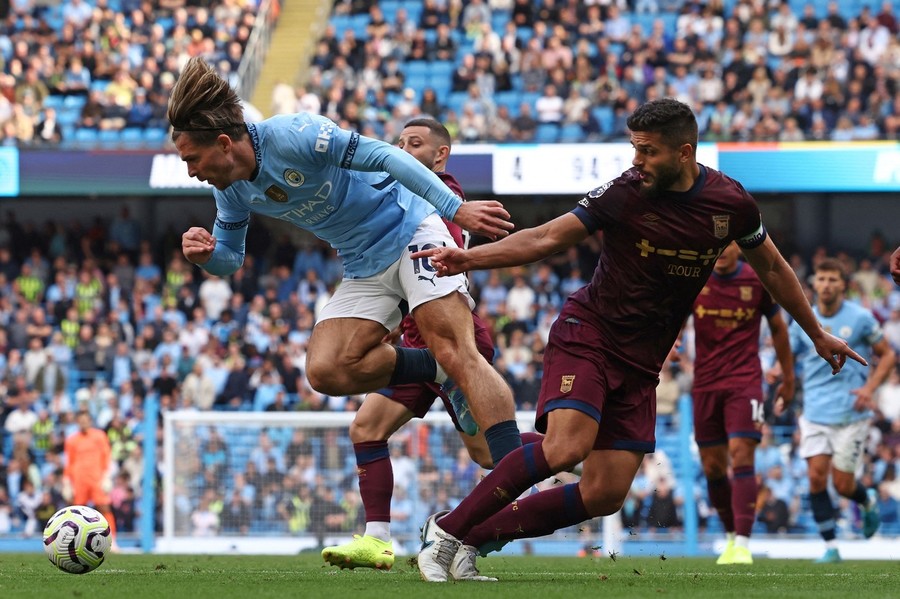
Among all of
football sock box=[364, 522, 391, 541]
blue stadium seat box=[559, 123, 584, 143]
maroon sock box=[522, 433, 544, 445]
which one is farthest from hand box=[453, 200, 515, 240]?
blue stadium seat box=[559, 123, 584, 143]

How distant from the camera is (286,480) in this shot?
13.8m

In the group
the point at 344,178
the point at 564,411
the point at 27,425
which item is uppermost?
the point at 344,178

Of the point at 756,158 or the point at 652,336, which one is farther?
the point at 756,158

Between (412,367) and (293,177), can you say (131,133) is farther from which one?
(293,177)

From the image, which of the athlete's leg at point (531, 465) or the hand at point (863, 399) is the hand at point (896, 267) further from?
the hand at point (863, 399)

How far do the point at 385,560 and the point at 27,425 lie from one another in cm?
1060

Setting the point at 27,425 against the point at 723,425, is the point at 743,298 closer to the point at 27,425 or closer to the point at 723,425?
the point at 723,425

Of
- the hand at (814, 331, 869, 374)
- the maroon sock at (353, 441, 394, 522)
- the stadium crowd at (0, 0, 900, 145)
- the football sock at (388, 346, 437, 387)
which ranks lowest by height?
the maroon sock at (353, 441, 394, 522)

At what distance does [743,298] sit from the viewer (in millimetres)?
10133

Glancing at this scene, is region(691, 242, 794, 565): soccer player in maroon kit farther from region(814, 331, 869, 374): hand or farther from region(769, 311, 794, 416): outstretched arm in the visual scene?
region(814, 331, 869, 374): hand

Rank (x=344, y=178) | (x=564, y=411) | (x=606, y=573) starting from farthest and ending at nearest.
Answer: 1. (x=606, y=573)
2. (x=344, y=178)
3. (x=564, y=411)

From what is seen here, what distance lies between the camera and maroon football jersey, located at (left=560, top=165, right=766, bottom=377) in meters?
6.21

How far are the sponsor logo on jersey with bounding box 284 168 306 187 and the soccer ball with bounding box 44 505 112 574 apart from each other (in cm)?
210

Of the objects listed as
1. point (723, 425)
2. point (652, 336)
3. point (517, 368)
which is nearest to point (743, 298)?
point (723, 425)
